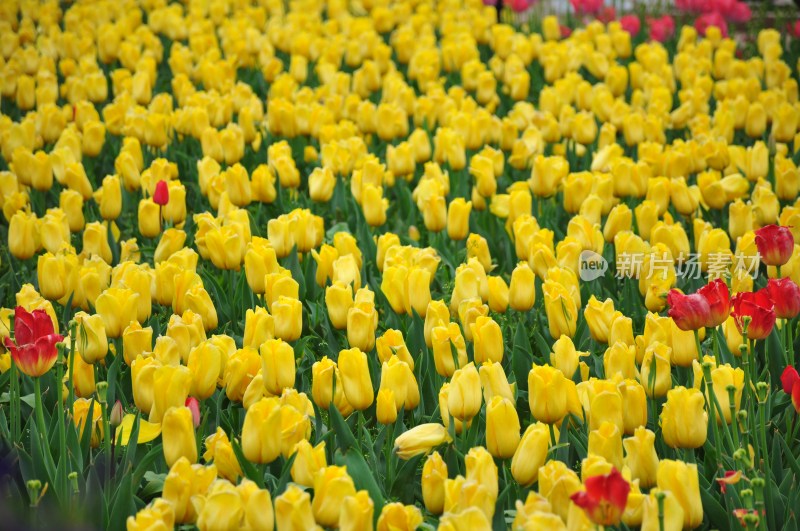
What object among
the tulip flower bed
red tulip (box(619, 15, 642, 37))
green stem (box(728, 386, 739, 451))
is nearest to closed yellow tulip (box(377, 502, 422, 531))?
the tulip flower bed

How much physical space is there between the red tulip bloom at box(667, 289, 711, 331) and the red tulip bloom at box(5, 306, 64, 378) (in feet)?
4.17

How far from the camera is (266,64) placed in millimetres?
6133

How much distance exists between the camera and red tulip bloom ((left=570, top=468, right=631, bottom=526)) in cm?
165

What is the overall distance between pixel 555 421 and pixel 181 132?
301 centimetres

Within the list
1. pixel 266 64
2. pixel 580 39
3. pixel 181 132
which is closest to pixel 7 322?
pixel 181 132

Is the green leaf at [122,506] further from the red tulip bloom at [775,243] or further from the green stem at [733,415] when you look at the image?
the red tulip bloom at [775,243]

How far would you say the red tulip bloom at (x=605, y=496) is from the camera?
1.65m

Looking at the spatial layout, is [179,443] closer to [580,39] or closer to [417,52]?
[417,52]

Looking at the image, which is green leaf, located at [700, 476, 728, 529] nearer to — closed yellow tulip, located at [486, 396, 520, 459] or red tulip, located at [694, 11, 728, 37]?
closed yellow tulip, located at [486, 396, 520, 459]

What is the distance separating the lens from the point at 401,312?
294 cm

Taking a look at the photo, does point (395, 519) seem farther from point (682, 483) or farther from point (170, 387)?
point (170, 387)

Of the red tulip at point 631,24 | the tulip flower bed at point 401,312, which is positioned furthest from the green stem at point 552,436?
the red tulip at point 631,24

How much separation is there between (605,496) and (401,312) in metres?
1.34

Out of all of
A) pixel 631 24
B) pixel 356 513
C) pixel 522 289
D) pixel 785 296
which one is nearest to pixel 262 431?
pixel 356 513
